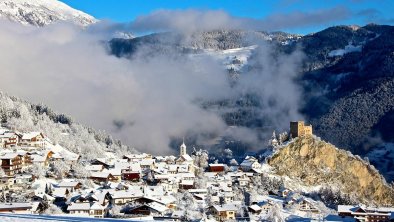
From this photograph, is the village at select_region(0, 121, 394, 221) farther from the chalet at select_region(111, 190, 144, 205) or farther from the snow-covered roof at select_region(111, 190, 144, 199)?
the snow-covered roof at select_region(111, 190, 144, 199)

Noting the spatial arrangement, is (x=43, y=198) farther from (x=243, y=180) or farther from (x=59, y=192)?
(x=243, y=180)

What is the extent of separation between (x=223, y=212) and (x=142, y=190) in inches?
443

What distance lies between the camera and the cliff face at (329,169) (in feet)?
394

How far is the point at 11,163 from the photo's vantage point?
83.0m

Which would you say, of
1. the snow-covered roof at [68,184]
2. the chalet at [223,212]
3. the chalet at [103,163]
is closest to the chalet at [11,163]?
the snow-covered roof at [68,184]

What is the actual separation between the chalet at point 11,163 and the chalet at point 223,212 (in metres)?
29.5

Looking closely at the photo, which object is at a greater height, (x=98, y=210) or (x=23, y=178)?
(x=23, y=178)

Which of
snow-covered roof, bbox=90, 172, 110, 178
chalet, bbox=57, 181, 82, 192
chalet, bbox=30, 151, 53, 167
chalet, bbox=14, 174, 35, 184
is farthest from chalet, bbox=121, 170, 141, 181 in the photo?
chalet, bbox=14, 174, 35, 184

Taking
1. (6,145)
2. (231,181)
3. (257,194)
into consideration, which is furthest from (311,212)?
(6,145)

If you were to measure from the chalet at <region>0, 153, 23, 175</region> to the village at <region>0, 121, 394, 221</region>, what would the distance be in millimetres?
136

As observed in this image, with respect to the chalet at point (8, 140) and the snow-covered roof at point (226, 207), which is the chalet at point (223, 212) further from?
the chalet at point (8, 140)

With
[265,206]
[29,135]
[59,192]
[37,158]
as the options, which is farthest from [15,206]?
[29,135]

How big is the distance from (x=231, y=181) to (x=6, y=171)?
37.7 metres

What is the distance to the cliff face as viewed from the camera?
394ft
